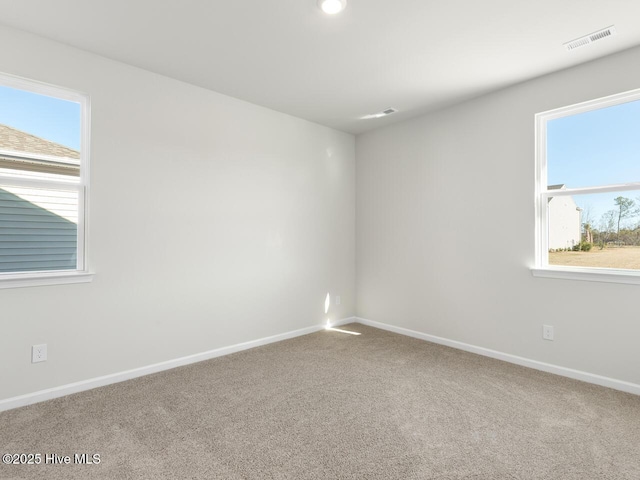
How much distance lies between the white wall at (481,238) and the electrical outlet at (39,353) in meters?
3.38

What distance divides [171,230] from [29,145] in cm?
114

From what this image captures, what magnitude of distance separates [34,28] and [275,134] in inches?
83.0

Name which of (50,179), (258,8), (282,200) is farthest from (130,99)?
(282,200)

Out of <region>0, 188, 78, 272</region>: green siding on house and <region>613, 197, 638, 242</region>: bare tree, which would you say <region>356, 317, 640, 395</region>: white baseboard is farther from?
<region>0, 188, 78, 272</region>: green siding on house

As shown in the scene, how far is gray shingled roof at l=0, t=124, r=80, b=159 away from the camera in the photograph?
239 centimetres

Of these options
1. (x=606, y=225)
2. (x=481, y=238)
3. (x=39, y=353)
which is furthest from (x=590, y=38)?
(x=39, y=353)

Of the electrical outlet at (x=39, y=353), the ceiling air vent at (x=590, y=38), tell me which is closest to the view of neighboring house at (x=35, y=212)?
the electrical outlet at (x=39, y=353)

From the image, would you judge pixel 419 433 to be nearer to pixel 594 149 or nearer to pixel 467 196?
pixel 467 196

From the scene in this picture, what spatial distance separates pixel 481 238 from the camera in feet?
→ 11.3

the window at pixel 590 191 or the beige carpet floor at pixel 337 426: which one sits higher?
the window at pixel 590 191

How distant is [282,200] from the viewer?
3934mm

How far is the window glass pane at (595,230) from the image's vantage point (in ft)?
8.79

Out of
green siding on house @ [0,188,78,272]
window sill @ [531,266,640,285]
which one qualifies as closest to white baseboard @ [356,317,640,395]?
window sill @ [531,266,640,285]

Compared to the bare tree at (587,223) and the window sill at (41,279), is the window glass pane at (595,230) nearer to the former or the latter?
the bare tree at (587,223)
